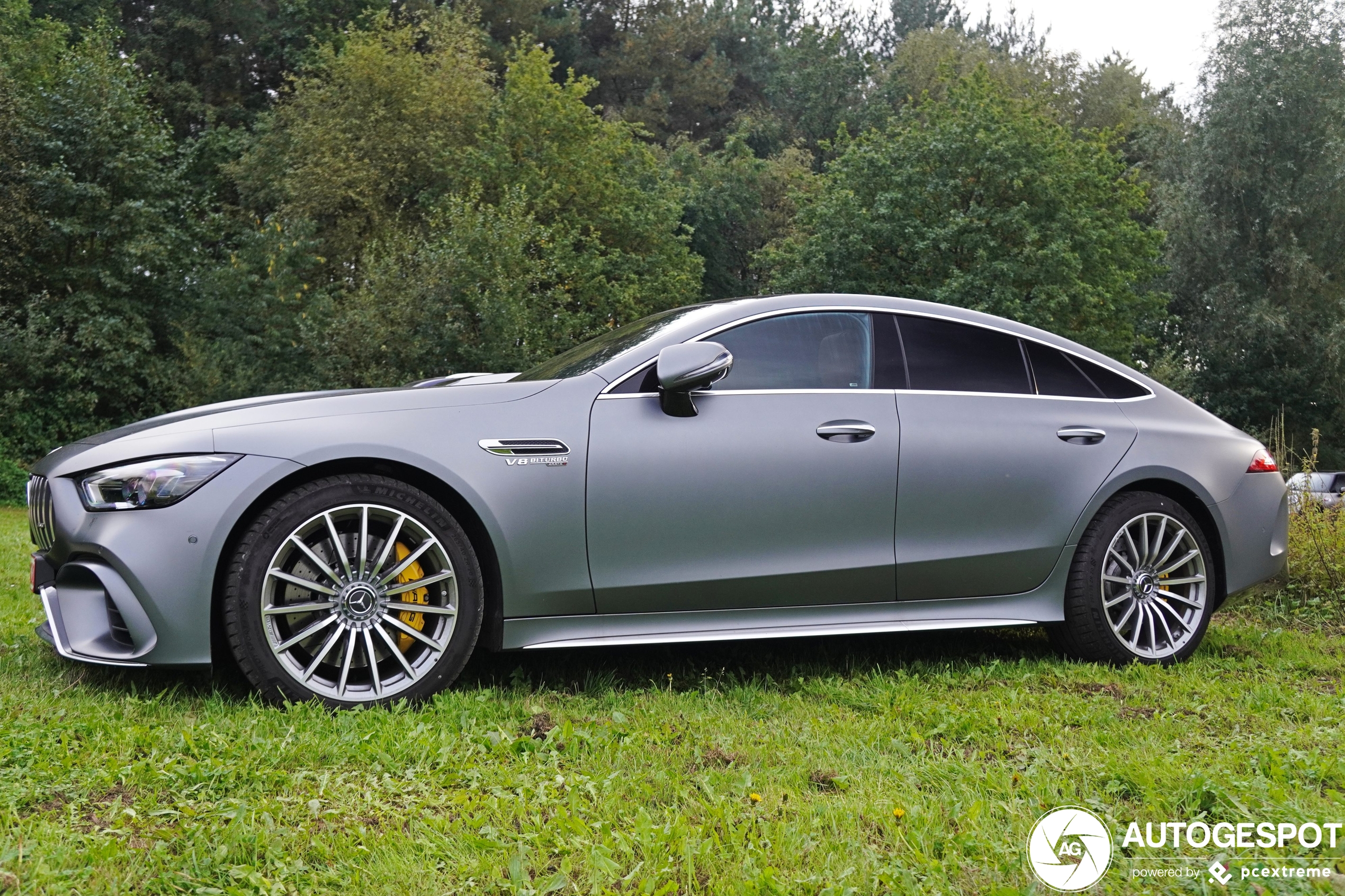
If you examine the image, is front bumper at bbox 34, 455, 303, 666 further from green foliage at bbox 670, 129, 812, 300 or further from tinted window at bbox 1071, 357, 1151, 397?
green foliage at bbox 670, 129, 812, 300

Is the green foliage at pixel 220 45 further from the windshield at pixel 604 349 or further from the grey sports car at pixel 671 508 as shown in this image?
the grey sports car at pixel 671 508

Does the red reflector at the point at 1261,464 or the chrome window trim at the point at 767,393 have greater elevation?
the chrome window trim at the point at 767,393

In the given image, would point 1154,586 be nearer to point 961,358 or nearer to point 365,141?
point 961,358

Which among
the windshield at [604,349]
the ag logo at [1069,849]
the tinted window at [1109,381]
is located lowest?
the ag logo at [1069,849]

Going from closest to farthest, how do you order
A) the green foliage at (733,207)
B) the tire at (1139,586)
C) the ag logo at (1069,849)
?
the ag logo at (1069,849) < the tire at (1139,586) < the green foliage at (733,207)

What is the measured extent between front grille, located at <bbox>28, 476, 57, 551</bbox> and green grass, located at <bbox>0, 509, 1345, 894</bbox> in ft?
1.73

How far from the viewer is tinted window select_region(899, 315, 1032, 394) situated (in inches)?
182

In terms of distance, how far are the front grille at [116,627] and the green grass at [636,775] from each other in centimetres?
22

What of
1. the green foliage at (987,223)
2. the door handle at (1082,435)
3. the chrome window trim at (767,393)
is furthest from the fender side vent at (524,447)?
the green foliage at (987,223)

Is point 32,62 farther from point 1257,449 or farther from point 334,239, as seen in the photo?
point 1257,449

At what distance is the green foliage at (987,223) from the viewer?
2770 cm

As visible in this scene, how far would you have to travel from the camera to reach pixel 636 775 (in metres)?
3.09

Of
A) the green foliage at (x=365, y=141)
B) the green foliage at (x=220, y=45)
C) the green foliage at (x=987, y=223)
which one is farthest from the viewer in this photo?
the green foliage at (x=220, y=45)

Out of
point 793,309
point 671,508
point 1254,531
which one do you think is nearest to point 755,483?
point 671,508
